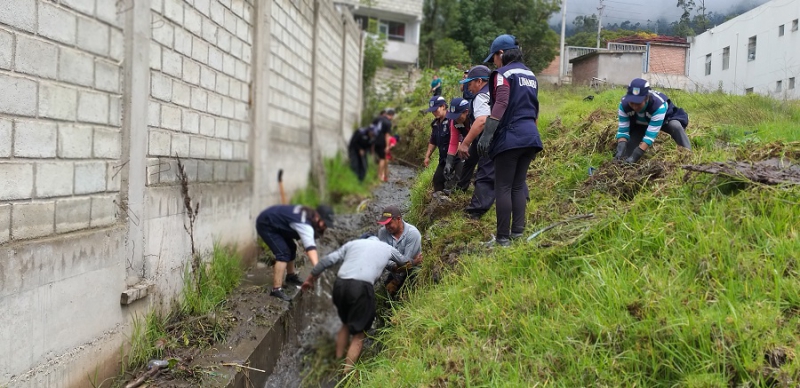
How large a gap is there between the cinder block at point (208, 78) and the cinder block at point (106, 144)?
1.76m

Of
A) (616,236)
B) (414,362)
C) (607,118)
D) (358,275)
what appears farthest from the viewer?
(607,118)

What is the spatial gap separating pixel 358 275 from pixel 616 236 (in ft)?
7.35

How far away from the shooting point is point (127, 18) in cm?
403

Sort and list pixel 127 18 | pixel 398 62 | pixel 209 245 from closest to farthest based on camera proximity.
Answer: pixel 127 18
pixel 209 245
pixel 398 62

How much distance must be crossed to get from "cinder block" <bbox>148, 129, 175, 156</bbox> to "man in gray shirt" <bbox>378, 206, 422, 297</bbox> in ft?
6.81

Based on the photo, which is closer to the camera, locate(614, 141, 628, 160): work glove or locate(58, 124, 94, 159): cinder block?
locate(58, 124, 94, 159): cinder block

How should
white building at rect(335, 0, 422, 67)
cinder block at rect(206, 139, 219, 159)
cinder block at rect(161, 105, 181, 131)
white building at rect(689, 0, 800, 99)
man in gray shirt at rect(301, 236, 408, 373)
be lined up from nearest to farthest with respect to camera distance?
cinder block at rect(161, 105, 181, 131), man in gray shirt at rect(301, 236, 408, 373), cinder block at rect(206, 139, 219, 159), white building at rect(689, 0, 800, 99), white building at rect(335, 0, 422, 67)

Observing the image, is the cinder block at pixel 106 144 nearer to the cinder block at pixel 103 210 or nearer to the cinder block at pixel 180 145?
the cinder block at pixel 103 210

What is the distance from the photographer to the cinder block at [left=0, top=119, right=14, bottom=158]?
2854 mm

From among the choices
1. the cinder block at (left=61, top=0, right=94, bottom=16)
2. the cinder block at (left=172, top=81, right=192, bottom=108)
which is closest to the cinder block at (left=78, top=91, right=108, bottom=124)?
the cinder block at (left=61, top=0, right=94, bottom=16)

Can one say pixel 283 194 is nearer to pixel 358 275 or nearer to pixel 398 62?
pixel 358 275

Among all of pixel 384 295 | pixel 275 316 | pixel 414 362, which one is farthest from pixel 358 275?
pixel 414 362

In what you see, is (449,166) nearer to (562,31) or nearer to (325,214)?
(325,214)

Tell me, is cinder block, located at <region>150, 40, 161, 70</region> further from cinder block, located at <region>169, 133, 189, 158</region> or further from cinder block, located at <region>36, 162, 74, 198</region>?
cinder block, located at <region>36, 162, 74, 198</region>
